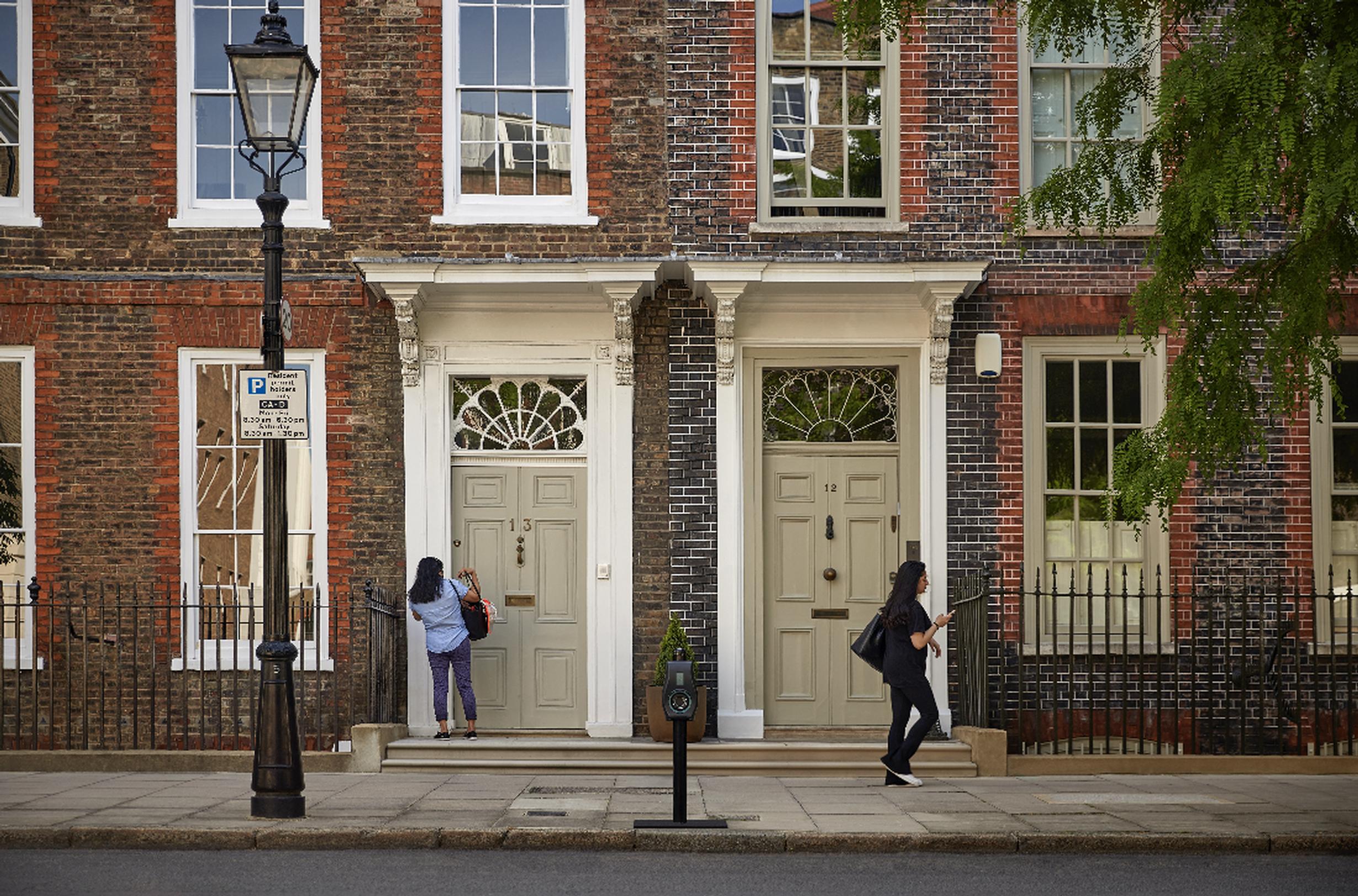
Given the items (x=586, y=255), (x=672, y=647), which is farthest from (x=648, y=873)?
(x=586, y=255)

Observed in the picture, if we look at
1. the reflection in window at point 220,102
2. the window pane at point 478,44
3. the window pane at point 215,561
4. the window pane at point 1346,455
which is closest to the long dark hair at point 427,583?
the window pane at point 215,561

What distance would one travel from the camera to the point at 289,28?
1316 centimetres

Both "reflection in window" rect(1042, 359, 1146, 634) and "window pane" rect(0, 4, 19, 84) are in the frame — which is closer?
"window pane" rect(0, 4, 19, 84)

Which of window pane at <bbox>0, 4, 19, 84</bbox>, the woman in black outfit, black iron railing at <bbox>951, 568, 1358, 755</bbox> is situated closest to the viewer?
the woman in black outfit

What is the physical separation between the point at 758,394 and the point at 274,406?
16.5 feet

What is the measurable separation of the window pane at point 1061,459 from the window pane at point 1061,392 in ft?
0.43

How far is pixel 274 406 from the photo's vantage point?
9.55 meters

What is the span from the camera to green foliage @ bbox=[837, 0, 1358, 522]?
28.0 ft

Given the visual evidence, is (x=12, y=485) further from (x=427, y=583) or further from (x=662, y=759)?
(x=662, y=759)

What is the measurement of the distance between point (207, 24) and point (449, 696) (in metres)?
6.34

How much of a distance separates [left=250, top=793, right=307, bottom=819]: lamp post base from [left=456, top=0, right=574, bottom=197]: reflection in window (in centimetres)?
597

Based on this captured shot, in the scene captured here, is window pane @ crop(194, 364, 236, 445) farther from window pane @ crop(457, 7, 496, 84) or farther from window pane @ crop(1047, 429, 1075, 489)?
window pane @ crop(1047, 429, 1075, 489)

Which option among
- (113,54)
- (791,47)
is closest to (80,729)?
(113,54)

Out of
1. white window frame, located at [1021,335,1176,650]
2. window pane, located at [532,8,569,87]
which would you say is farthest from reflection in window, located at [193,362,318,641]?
white window frame, located at [1021,335,1176,650]
